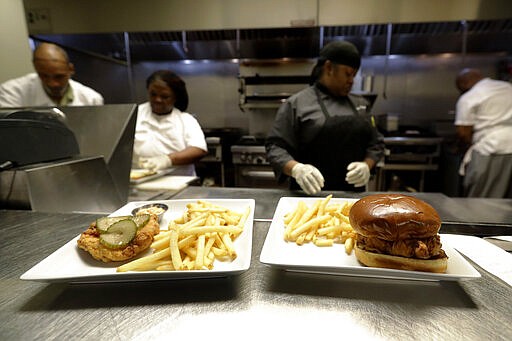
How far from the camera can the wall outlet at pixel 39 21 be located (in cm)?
446

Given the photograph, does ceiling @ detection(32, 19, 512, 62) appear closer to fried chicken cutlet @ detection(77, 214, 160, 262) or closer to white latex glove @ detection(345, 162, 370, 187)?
white latex glove @ detection(345, 162, 370, 187)

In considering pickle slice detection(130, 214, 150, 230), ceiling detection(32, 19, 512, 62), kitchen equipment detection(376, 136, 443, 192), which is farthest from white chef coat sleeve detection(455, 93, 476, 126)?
pickle slice detection(130, 214, 150, 230)

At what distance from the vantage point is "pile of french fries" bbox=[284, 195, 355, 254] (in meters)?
0.93

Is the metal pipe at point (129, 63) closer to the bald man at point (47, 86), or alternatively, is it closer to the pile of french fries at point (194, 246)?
the bald man at point (47, 86)

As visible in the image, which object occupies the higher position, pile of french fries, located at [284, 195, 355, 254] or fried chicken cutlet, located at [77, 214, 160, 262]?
fried chicken cutlet, located at [77, 214, 160, 262]

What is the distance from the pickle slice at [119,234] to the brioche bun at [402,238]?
26.4 inches

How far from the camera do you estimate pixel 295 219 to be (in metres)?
1.03

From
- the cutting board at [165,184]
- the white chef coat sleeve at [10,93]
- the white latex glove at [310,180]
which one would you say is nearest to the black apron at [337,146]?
the white latex glove at [310,180]

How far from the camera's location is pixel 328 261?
33.2 inches

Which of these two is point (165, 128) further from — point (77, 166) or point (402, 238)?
point (402, 238)

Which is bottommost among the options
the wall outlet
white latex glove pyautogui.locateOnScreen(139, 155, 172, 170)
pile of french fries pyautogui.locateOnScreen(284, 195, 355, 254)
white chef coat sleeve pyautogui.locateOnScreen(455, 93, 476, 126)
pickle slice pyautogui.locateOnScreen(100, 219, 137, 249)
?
white latex glove pyautogui.locateOnScreen(139, 155, 172, 170)

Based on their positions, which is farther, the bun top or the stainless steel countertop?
the bun top

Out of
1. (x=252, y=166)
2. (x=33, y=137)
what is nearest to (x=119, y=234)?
(x=33, y=137)

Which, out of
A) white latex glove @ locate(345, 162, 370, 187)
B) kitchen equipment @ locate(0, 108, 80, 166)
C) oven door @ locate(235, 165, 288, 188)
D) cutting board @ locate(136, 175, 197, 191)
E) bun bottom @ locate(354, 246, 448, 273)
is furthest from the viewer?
oven door @ locate(235, 165, 288, 188)
